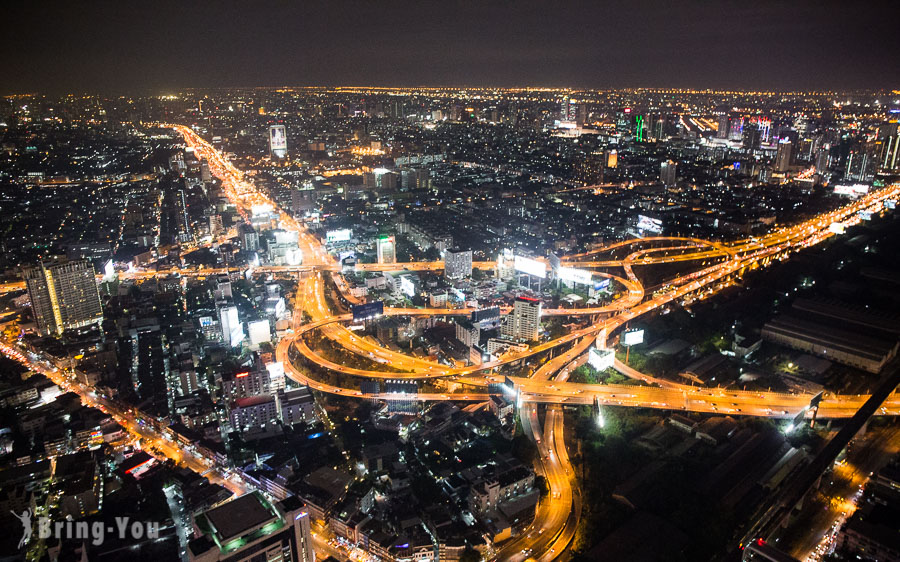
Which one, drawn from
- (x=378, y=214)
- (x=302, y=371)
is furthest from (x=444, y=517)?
(x=378, y=214)

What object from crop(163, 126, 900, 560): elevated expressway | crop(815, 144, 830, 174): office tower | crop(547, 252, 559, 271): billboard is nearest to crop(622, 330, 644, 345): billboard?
crop(163, 126, 900, 560): elevated expressway

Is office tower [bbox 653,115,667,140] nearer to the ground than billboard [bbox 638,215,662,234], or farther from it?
farther from it

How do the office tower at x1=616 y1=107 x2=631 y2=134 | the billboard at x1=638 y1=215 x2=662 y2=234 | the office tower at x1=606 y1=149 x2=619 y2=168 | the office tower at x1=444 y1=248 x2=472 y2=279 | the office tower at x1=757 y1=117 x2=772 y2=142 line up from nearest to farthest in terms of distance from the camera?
the office tower at x1=444 y1=248 x2=472 y2=279 < the billboard at x1=638 y1=215 x2=662 y2=234 < the office tower at x1=606 y1=149 x2=619 y2=168 < the office tower at x1=757 y1=117 x2=772 y2=142 < the office tower at x1=616 y1=107 x2=631 y2=134

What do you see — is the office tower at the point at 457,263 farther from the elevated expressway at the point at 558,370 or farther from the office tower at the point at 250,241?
the office tower at the point at 250,241

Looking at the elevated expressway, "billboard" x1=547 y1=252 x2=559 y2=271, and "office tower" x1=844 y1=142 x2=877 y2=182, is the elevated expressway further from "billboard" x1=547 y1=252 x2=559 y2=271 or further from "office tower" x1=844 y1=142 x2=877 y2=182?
"office tower" x1=844 y1=142 x2=877 y2=182

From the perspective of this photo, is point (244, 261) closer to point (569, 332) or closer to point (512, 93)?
point (569, 332)

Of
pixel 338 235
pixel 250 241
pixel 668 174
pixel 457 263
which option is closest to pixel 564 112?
pixel 668 174

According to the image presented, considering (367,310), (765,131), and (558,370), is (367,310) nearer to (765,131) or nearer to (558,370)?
(558,370)
